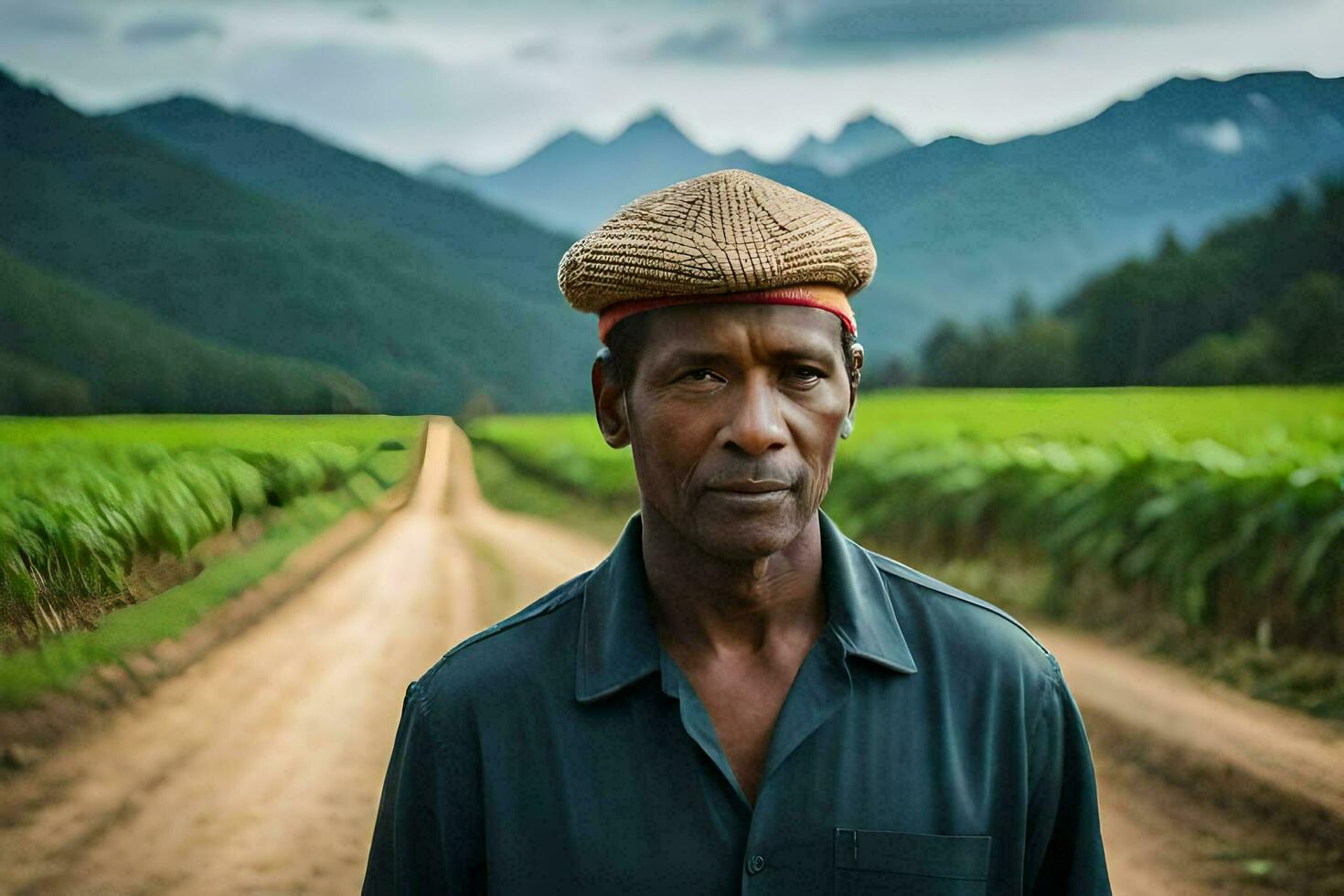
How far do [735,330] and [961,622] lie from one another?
0.44m

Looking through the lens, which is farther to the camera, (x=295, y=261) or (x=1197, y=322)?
(x=1197, y=322)

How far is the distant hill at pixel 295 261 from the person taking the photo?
3.05m

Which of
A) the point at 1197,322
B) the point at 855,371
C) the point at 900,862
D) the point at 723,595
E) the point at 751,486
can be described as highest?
the point at 1197,322

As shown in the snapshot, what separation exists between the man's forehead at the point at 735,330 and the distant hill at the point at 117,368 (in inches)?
72.5

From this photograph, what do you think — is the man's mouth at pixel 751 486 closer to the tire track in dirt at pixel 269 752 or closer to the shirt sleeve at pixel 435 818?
the shirt sleeve at pixel 435 818

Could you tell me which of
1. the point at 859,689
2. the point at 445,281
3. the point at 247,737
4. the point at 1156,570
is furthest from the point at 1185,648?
the point at 859,689

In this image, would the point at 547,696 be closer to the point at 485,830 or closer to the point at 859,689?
the point at 485,830

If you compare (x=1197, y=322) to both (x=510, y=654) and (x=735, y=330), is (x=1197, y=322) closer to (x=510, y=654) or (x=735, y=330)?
(x=735, y=330)

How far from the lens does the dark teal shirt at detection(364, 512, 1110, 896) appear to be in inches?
48.4

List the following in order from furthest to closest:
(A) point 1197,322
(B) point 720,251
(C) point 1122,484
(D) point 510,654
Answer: (C) point 1122,484, (A) point 1197,322, (D) point 510,654, (B) point 720,251

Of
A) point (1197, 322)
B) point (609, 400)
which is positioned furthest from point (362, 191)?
point (1197, 322)

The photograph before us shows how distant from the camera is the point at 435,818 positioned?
4.13 ft

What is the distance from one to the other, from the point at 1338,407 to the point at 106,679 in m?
4.99

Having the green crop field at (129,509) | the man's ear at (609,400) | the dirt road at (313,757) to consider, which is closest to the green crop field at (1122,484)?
the dirt road at (313,757)
